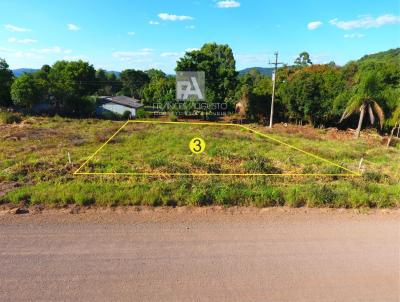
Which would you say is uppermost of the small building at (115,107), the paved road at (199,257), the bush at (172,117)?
the small building at (115,107)

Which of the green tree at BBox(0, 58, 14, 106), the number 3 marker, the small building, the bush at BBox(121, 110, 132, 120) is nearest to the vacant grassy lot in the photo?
the number 3 marker

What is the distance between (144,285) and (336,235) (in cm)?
319

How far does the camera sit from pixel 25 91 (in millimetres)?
25938

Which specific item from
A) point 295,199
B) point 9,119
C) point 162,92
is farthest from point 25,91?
point 295,199

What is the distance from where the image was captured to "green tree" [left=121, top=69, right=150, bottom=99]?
57625 mm

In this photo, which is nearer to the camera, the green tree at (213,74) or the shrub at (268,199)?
the shrub at (268,199)

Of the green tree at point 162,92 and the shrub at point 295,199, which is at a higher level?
the green tree at point 162,92

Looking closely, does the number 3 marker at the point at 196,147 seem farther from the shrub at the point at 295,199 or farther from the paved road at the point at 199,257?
the paved road at the point at 199,257

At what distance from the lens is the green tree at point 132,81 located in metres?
57.6

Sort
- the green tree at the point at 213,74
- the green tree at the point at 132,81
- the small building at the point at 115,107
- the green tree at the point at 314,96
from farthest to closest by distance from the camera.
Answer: the green tree at the point at 132,81 → the small building at the point at 115,107 → the green tree at the point at 213,74 → the green tree at the point at 314,96

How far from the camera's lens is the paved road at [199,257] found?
3.39 m

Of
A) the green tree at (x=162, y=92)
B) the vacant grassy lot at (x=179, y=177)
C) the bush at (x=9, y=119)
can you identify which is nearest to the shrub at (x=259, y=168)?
the vacant grassy lot at (x=179, y=177)

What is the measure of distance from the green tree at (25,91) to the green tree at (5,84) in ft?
11.1

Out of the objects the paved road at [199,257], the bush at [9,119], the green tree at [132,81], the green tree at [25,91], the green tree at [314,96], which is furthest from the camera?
the green tree at [132,81]
